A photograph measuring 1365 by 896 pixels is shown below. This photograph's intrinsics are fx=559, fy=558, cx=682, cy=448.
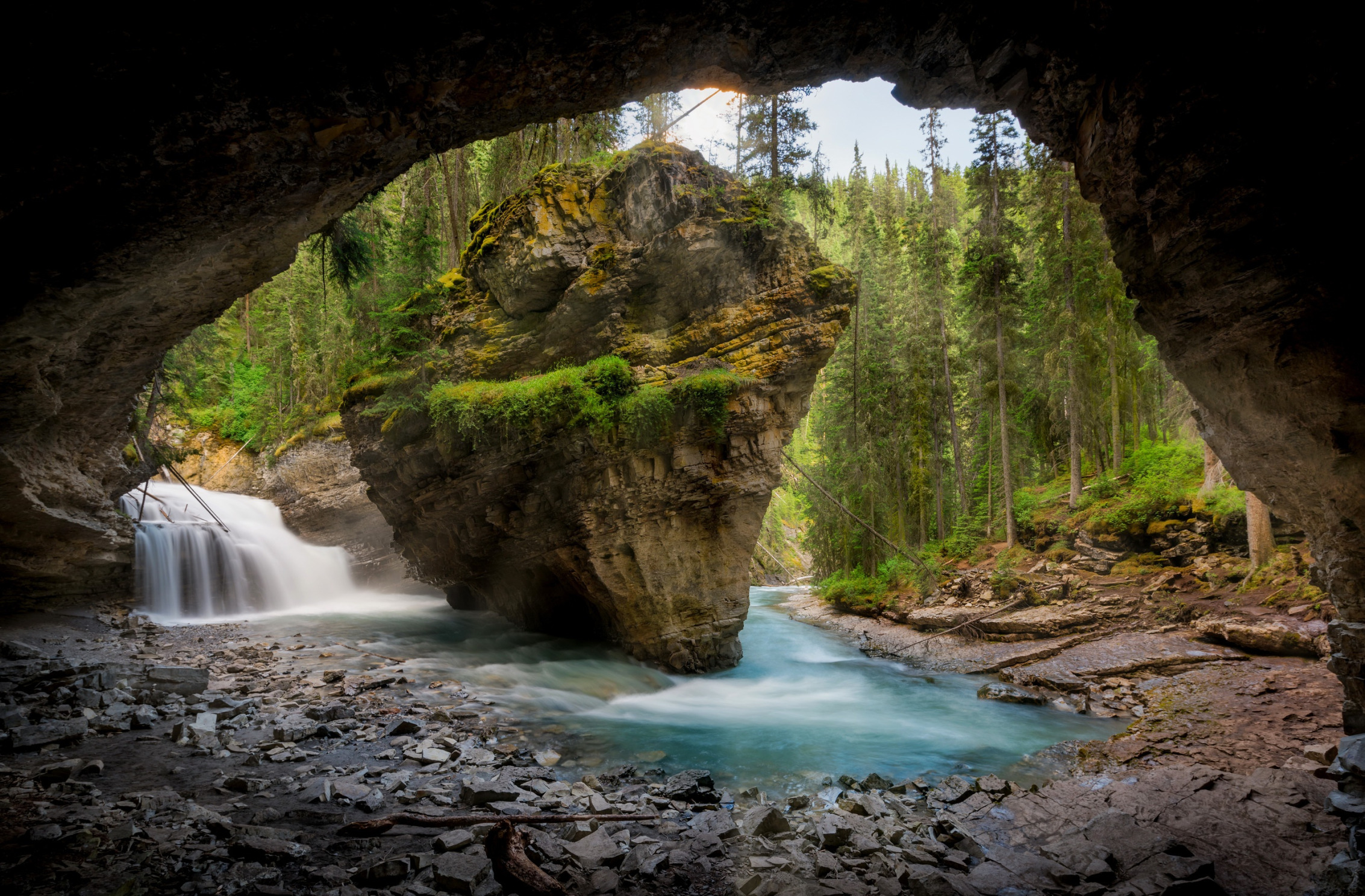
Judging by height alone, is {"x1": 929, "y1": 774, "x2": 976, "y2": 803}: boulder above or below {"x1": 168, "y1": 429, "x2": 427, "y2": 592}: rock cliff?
below

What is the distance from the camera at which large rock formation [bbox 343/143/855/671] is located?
38.0ft

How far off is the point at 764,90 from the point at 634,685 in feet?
33.7

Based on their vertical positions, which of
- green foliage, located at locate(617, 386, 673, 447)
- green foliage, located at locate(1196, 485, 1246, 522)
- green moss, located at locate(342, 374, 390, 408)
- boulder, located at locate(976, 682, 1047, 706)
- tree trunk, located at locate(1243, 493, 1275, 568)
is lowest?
boulder, located at locate(976, 682, 1047, 706)

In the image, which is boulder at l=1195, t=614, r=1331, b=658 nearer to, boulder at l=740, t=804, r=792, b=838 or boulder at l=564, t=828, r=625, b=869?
boulder at l=740, t=804, r=792, b=838

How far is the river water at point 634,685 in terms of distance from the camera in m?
7.81

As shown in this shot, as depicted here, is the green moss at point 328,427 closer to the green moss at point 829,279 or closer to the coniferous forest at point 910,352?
the coniferous forest at point 910,352

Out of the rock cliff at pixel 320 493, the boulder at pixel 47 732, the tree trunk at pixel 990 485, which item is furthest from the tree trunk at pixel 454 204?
the tree trunk at pixel 990 485

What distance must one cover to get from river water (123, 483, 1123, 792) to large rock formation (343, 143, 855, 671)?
1.93 metres

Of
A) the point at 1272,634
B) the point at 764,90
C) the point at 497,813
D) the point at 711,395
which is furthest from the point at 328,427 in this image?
the point at 1272,634

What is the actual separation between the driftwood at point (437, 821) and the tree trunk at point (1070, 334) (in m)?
18.5

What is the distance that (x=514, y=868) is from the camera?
135 inches

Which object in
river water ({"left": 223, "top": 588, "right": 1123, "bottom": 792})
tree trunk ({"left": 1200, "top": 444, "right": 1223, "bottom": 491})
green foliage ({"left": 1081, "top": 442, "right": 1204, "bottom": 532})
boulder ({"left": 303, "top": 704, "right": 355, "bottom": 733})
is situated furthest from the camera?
green foliage ({"left": 1081, "top": 442, "right": 1204, "bottom": 532})

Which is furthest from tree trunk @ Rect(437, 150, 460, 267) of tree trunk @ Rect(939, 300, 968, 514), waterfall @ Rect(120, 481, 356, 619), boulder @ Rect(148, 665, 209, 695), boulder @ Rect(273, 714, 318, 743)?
tree trunk @ Rect(939, 300, 968, 514)

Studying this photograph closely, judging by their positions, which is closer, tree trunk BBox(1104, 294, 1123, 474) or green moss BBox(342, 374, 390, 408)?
green moss BBox(342, 374, 390, 408)
